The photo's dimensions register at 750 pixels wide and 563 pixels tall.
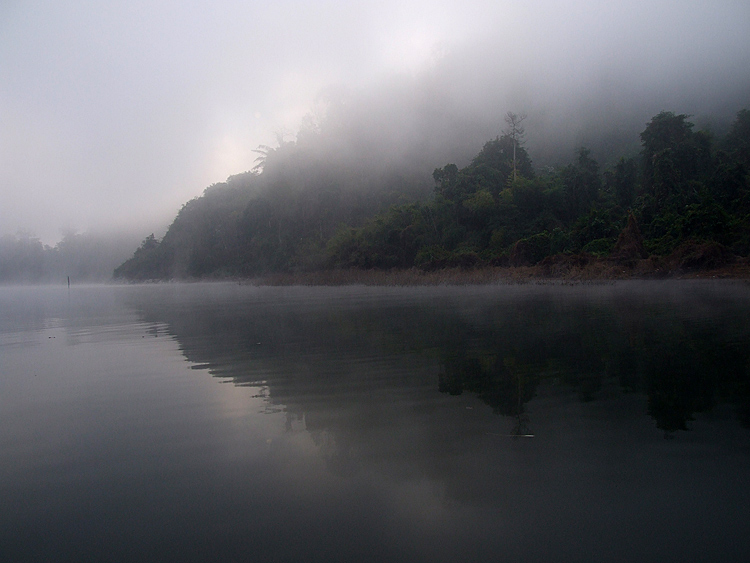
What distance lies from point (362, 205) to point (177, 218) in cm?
4124

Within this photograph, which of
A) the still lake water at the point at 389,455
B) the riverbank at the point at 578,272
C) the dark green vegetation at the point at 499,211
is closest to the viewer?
the still lake water at the point at 389,455

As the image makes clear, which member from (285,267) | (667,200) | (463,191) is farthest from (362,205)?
(667,200)

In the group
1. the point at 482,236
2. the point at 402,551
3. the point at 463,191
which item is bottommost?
the point at 402,551

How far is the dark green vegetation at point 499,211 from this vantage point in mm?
25562

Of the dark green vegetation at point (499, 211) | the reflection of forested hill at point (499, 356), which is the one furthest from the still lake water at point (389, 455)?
the dark green vegetation at point (499, 211)

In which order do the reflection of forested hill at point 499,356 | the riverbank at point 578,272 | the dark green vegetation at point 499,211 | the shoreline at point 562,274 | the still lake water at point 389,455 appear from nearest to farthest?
the still lake water at point 389,455, the reflection of forested hill at point 499,356, the shoreline at point 562,274, the riverbank at point 578,272, the dark green vegetation at point 499,211

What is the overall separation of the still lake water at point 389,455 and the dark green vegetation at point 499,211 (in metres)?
20.0

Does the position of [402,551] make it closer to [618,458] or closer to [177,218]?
[618,458]

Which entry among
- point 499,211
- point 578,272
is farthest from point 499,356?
point 499,211

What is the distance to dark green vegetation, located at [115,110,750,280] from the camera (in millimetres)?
25562

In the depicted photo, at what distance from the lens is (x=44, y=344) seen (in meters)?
8.96

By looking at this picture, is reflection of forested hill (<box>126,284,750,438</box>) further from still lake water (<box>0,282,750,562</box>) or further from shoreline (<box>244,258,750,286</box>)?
shoreline (<box>244,258,750,286</box>)

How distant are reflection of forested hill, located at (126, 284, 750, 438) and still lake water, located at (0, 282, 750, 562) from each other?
45 mm

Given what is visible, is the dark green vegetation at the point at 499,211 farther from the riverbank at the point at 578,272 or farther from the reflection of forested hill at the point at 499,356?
the reflection of forested hill at the point at 499,356
